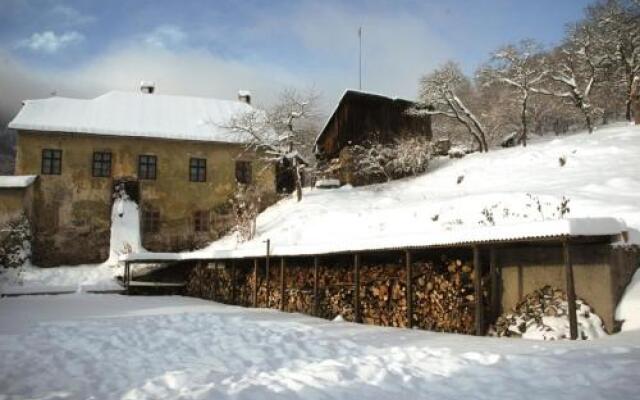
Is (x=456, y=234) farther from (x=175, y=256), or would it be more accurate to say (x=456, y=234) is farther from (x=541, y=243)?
(x=175, y=256)

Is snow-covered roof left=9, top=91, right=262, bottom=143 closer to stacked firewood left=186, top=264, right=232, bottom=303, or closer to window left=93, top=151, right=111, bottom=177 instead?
window left=93, top=151, right=111, bottom=177

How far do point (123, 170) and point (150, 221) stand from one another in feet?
10.1

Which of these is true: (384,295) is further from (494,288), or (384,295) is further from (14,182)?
(14,182)

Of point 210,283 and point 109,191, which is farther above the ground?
point 109,191

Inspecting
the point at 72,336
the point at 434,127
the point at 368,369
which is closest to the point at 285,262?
the point at 72,336

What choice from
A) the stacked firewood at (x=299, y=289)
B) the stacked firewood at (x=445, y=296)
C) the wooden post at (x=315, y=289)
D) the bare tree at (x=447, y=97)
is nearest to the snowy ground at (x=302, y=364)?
the stacked firewood at (x=445, y=296)

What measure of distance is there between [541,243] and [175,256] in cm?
1468

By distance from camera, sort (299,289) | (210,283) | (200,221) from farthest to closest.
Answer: (200,221) → (210,283) → (299,289)

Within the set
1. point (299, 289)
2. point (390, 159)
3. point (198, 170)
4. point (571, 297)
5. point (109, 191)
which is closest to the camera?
point (571, 297)

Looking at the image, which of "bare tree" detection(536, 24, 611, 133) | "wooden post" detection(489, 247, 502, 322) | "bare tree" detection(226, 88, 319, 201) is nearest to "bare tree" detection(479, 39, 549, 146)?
A: "bare tree" detection(536, 24, 611, 133)

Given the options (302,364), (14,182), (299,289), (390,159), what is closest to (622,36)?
(390,159)

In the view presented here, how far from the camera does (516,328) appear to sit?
744 cm

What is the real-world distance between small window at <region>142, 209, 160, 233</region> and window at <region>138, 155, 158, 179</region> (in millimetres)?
1922

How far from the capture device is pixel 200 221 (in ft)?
88.5
